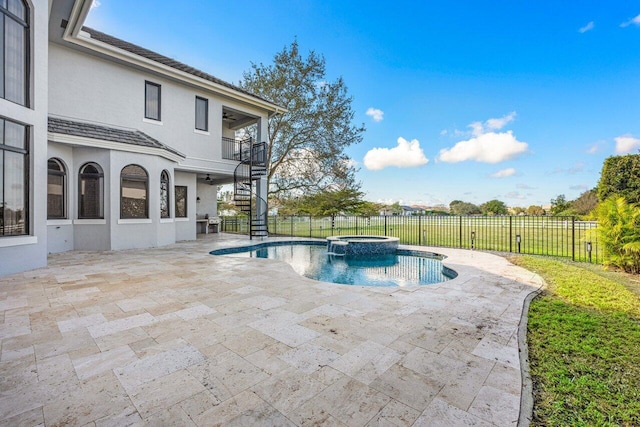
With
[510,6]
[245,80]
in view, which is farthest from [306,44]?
[510,6]

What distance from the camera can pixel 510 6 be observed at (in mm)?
10125

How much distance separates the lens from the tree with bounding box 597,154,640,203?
1856 centimetres

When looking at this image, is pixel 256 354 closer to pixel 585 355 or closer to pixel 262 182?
pixel 585 355

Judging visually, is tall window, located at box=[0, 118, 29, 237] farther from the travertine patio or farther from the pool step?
the pool step

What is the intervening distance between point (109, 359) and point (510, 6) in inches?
567

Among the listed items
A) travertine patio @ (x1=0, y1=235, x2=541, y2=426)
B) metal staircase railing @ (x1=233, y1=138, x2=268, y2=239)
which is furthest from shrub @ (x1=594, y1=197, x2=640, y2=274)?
metal staircase railing @ (x1=233, y1=138, x2=268, y2=239)

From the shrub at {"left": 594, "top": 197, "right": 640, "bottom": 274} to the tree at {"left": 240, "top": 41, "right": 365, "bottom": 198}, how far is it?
12.4 meters

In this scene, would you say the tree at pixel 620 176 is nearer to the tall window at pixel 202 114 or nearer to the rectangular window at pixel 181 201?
the tall window at pixel 202 114

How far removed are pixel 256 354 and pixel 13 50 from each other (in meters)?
7.94

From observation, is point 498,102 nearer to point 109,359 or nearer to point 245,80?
point 245,80

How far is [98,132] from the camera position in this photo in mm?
8945

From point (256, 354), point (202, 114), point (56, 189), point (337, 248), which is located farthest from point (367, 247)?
point (56, 189)

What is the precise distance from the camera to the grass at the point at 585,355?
189cm

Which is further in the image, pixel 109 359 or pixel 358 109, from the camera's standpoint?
pixel 358 109
